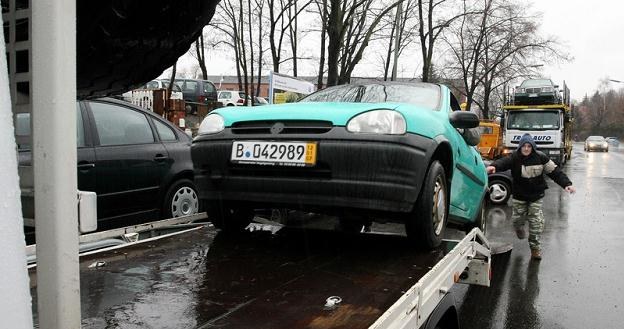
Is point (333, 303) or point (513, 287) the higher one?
point (333, 303)

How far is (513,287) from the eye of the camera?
523cm

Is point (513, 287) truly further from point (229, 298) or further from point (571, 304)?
point (229, 298)

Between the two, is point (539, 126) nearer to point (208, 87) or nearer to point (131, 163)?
point (208, 87)

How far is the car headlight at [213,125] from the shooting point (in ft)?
10.8

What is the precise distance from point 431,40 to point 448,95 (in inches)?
754

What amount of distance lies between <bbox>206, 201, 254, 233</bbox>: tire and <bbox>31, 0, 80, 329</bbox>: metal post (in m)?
2.32

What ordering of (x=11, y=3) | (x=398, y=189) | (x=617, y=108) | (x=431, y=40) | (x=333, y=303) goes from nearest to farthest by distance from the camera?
(x=11, y=3), (x=333, y=303), (x=398, y=189), (x=431, y=40), (x=617, y=108)

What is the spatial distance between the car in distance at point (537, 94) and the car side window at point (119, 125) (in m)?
20.8

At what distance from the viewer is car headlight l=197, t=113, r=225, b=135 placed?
3293 mm

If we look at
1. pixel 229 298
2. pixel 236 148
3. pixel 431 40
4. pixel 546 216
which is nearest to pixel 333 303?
pixel 229 298

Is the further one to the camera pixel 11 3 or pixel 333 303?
pixel 333 303

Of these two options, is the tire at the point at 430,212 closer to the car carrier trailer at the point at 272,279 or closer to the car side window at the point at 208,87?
the car carrier trailer at the point at 272,279

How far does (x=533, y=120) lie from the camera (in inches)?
862

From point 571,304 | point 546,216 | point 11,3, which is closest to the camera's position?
point 11,3
